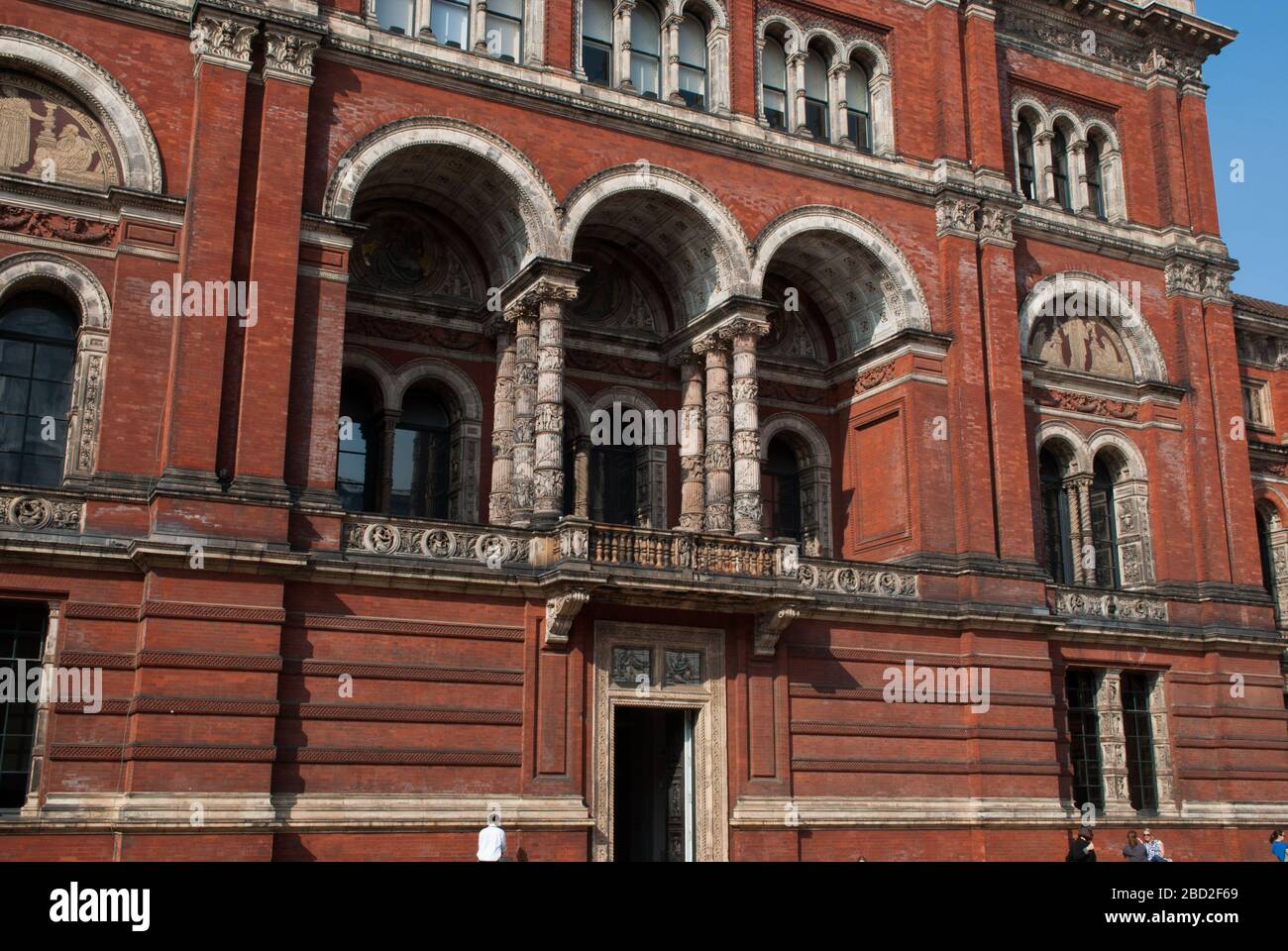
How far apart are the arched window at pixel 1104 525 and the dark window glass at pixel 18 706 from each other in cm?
2091

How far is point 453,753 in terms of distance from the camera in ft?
64.9

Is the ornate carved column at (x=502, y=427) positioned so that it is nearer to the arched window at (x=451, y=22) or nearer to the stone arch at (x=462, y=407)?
the stone arch at (x=462, y=407)

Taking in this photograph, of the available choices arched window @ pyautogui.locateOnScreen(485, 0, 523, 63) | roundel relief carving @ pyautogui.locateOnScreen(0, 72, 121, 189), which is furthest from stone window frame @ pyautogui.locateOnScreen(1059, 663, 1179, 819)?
→ roundel relief carving @ pyautogui.locateOnScreen(0, 72, 121, 189)

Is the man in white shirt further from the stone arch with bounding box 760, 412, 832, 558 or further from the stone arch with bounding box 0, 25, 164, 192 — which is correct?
the stone arch with bounding box 760, 412, 832, 558

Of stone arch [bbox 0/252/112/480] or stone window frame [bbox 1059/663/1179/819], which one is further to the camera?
stone window frame [bbox 1059/663/1179/819]

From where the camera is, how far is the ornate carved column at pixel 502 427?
74.5ft

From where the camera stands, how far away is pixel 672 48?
2488 centimetres

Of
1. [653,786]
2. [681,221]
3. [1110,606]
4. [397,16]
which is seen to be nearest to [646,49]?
[681,221]

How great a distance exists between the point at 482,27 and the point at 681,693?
475 inches

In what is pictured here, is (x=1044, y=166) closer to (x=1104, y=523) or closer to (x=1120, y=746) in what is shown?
(x=1104, y=523)

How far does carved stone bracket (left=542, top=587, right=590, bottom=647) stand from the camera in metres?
20.3

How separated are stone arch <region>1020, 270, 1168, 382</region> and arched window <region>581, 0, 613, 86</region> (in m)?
10.6
